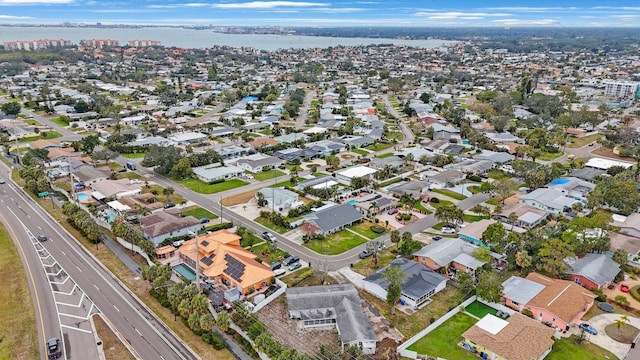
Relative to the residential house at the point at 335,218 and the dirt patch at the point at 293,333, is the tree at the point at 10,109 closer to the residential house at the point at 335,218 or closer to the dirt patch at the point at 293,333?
the residential house at the point at 335,218

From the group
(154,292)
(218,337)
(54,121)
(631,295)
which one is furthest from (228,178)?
(54,121)

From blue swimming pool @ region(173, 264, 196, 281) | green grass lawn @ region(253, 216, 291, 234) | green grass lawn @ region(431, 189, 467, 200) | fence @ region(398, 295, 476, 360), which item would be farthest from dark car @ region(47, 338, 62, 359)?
green grass lawn @ region(431, 189, 467, 200)

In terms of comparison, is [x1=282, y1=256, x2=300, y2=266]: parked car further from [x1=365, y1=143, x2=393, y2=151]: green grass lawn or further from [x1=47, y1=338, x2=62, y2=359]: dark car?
[x1=365, y1=143, x2=393, y2=151]: green grass lawn

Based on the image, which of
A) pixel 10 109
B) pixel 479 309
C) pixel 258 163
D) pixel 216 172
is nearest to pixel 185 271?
pixel 479 309

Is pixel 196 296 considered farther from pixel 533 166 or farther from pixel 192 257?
pixel 533 166

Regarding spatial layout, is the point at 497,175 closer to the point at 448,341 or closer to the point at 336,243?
the point at 336,243

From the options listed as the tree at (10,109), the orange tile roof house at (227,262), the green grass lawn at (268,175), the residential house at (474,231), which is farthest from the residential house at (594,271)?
the tree at (10,109)
